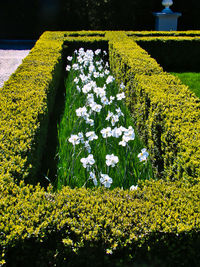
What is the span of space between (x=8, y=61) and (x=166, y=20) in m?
8.04

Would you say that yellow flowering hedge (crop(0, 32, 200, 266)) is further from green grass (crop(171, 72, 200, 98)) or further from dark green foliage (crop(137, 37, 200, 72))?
dark green foliage (crop(137, 37, 200, 72))

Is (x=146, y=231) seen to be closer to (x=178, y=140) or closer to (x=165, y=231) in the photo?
(x=165, y=231)

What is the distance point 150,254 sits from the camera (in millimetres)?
1795

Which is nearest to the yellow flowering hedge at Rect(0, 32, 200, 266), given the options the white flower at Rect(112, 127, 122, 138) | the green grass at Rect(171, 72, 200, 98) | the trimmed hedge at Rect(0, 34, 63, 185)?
the trimmed hedge at Rect(0, 34, 63, 185)

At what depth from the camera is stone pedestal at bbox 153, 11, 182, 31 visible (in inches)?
540

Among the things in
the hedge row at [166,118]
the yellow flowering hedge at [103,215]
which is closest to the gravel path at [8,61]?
the hedge row at [166,118]

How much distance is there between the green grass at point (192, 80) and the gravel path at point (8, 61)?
4816mm

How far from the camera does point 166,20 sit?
45.7 feet

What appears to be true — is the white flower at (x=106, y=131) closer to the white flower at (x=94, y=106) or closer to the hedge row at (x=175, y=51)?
the white flower at (x=94, y=106)

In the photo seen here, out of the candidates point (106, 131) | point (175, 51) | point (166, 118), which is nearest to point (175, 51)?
point (175, 51)

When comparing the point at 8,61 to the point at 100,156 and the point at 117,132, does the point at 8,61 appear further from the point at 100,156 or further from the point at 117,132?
the point at 117,132

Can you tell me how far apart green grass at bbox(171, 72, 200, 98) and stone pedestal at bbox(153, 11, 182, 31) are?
6.66m

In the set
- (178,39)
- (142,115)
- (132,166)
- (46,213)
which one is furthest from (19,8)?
(46,213)

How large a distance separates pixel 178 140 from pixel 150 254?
128 cm
